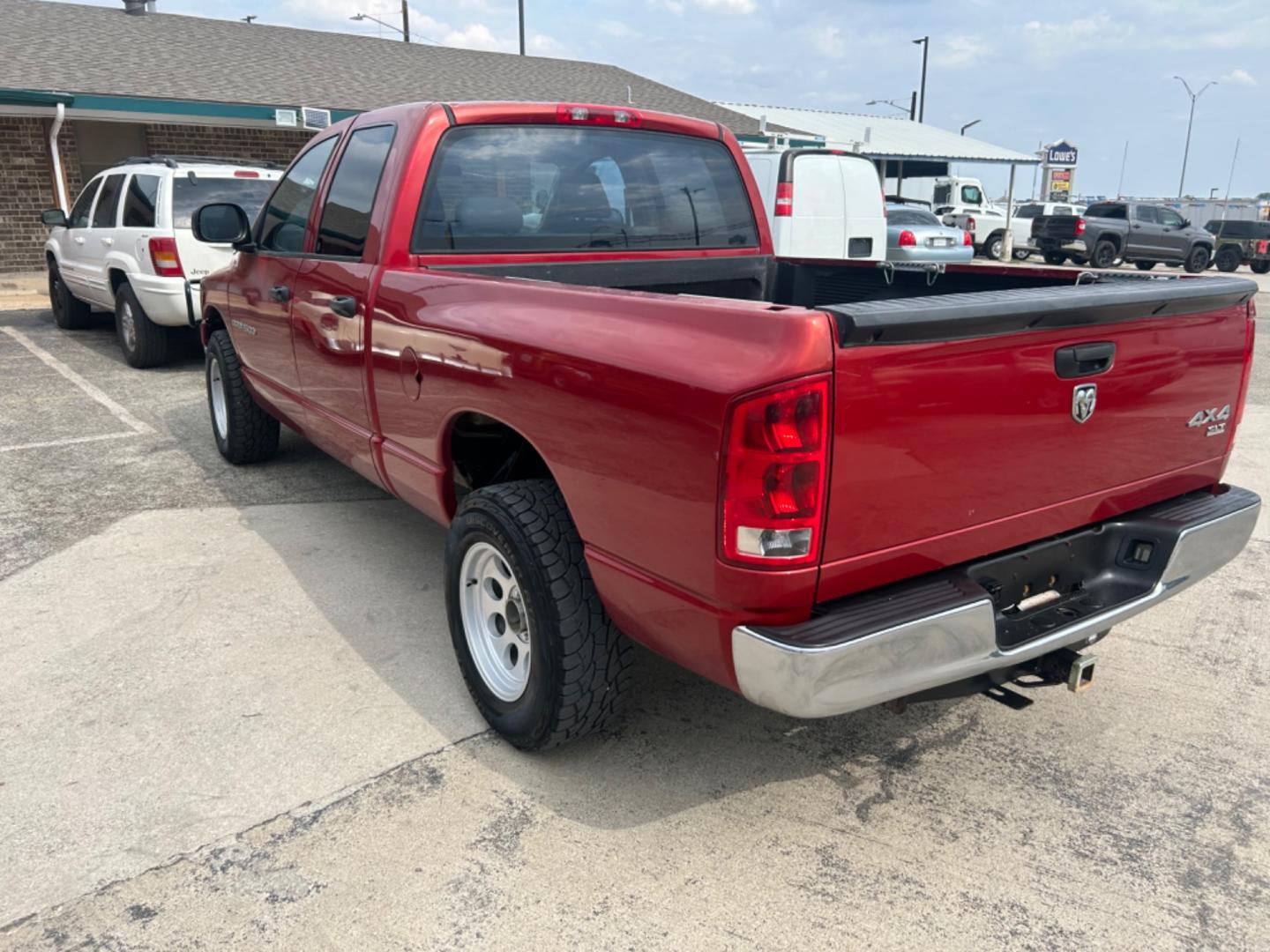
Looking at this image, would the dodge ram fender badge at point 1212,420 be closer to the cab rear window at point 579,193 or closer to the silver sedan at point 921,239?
the cab rear window at point 579,193

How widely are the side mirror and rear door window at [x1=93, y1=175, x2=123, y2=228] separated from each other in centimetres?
565

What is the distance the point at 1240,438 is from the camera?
6953 millimetres

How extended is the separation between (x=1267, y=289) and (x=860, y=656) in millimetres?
24902

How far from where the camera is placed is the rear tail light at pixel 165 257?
835 centimetres

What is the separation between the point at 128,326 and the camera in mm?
9172

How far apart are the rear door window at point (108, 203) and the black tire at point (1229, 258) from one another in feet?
93.5

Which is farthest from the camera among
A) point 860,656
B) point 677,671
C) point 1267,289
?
point 1267,289

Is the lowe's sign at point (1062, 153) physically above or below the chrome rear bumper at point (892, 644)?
above

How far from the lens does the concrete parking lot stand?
234 cm

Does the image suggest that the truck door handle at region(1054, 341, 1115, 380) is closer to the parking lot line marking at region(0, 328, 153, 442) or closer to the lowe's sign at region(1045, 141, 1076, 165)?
the parking lot line marking at region(0, 328, 153, 442)

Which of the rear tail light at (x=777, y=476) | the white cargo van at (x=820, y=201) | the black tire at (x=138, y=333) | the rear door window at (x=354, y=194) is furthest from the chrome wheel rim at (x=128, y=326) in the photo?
the rear tail light at (x=777, y=476)

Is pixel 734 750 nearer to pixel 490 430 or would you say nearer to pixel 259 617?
pixel 490 430

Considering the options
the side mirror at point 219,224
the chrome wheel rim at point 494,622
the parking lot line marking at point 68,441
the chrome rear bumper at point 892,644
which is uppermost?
the side mirror at point 219,224

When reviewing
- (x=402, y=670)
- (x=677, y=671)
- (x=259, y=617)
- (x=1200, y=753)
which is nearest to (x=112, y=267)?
(x=259, y=617)
